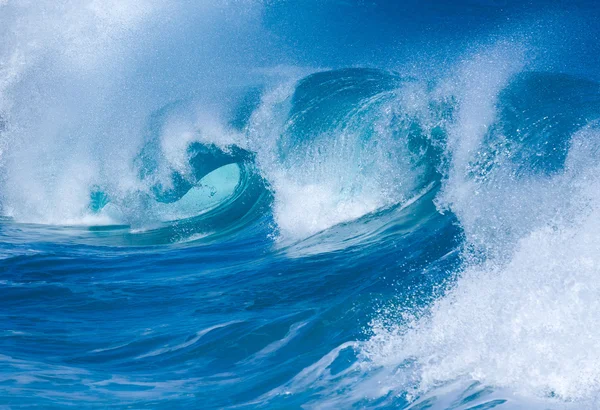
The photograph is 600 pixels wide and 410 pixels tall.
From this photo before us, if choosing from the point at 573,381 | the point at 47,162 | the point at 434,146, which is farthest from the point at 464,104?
the point at 47,162

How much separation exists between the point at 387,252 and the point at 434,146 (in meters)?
2.30

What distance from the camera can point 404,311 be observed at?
4.70 m

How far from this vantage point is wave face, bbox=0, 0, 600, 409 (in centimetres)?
385

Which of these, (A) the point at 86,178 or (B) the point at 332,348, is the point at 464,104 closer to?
(B) the point at 332,348

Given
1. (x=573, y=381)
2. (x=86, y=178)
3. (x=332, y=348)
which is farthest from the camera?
(x=86, y=178)

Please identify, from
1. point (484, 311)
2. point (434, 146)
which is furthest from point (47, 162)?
point (484, 311)

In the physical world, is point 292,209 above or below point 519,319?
above

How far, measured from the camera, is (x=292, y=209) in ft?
27.0

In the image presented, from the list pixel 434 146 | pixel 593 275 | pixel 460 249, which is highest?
pixel 434 146

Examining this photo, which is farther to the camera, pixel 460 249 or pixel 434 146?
pixel 434 146

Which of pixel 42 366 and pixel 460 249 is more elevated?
pixel 460 249

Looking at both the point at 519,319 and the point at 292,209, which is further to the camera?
the point at 292,209

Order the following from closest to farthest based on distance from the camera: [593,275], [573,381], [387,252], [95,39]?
[573,381], [593,275], [387,252], [95,39]

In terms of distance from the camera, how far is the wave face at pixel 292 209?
12.6ft
